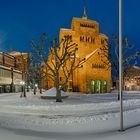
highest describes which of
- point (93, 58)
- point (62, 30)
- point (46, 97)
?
point (62, 30)

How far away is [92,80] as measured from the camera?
4614 inches

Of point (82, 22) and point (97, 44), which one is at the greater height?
→ point (82, 22)

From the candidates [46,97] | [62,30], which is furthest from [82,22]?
[46,97]

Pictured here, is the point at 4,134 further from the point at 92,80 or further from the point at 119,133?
the point at 92,80

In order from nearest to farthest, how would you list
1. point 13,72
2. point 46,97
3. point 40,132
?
point 40,132, point 46,97, point 13,72

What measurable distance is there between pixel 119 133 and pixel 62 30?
12079 cm

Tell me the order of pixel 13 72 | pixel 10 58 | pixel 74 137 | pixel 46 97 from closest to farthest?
pixel 74 137 < pixel 46 97 < pixel 13 72 < pixel 10 58

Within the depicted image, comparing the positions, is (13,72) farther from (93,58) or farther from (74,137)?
(74,137)

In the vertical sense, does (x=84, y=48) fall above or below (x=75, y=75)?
above

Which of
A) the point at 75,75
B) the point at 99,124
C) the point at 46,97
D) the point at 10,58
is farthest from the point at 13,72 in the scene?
the point at 99,124

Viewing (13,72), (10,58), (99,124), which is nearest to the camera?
Result: (99,124)

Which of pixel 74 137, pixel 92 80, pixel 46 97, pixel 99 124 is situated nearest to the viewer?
pixel 74 137

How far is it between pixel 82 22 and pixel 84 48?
11.5m

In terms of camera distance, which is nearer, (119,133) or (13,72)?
(119,133)
